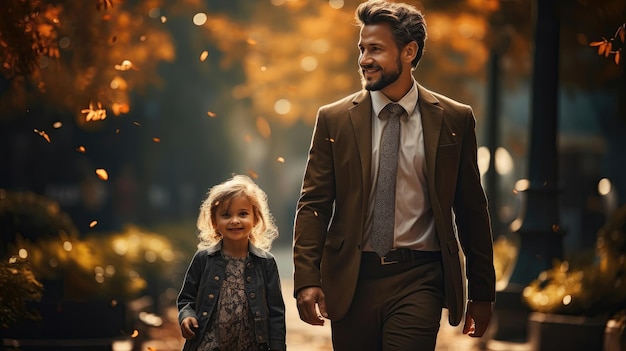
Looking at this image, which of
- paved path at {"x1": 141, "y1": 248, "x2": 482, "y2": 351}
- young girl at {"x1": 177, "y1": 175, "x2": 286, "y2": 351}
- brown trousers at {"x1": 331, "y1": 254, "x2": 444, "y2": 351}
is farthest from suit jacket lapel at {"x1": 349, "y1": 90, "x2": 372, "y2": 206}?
paved path at {"x1": 141, "y1": 248, "x2": 482, "y2": 351}

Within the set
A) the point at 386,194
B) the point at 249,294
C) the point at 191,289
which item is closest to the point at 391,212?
the point at 386,194

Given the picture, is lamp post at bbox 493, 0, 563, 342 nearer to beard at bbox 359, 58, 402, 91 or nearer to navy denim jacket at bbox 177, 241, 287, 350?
navy denim jacket at bbox 177, 241, 287, 350

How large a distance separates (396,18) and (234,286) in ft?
5.43

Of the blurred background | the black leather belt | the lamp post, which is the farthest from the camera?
the lamp post

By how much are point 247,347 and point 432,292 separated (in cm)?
109

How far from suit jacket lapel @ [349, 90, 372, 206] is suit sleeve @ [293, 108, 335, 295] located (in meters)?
0.16

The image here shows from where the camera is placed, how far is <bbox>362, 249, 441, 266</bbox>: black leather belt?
6379 mm

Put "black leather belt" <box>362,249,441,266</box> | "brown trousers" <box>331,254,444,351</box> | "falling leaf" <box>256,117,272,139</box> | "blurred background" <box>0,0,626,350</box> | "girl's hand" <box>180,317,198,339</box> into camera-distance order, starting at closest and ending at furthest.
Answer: "brown trousers" <box>331,254,444,351</box>, "black leather belt" <box>362,249,441,266</box>, "girl's hand" <box>180,317,198,339</box>, "blurred background" <box>0,0,626,350</box>, "falling leaf" <box>256,117,272,139</box>

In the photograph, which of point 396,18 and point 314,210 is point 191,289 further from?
point 396,18

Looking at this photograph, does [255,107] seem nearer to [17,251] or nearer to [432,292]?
[17,251]

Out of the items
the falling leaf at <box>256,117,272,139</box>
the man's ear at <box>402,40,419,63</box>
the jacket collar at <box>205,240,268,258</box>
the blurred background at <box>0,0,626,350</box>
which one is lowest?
the jacket collar at <box>205,240,268,258</box>

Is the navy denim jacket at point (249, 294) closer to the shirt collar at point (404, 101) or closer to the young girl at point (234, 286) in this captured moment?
the young girl at point (234, 286)

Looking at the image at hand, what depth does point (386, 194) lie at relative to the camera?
6465 millimetres

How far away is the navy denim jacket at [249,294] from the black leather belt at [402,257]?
0.69 m
